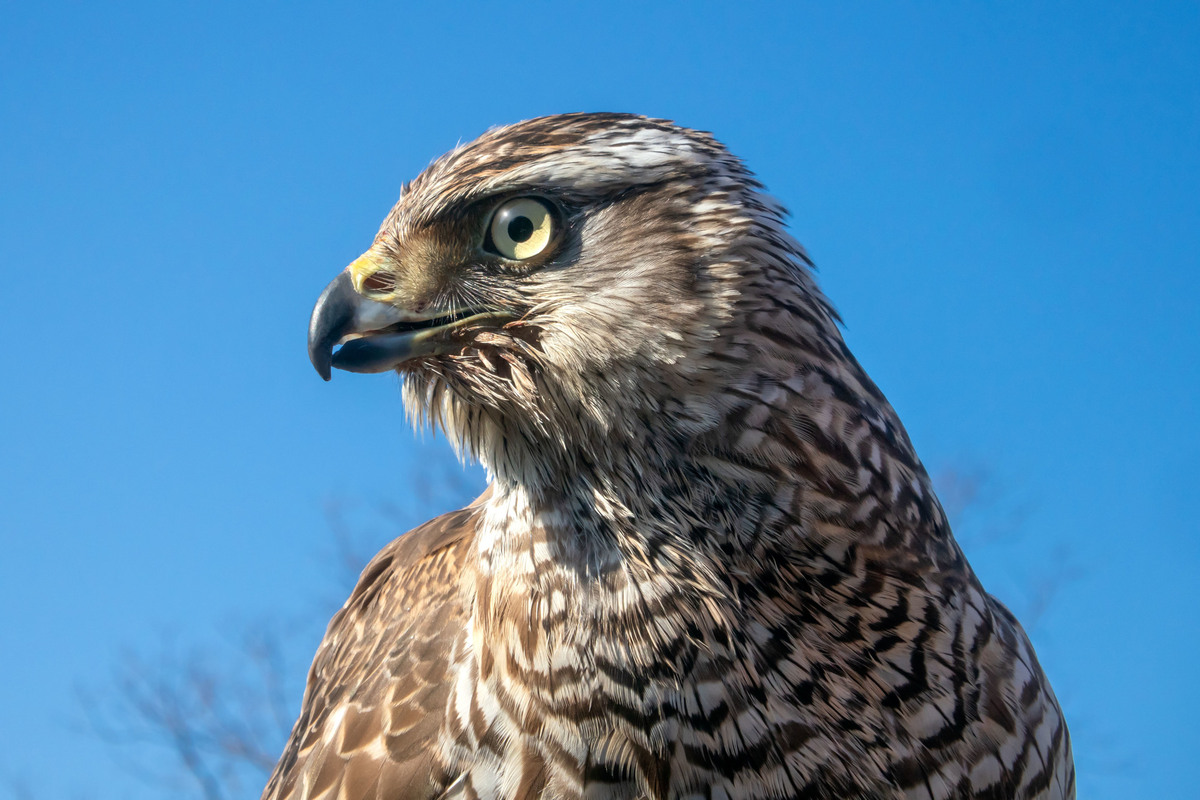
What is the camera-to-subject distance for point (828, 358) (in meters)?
2.28

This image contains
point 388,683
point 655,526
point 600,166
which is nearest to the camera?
point 655,526

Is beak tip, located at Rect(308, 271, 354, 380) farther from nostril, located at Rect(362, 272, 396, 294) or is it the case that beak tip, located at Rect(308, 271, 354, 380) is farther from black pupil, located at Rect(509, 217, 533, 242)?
black pupil, located at Rect(509, 217, 533, 242)

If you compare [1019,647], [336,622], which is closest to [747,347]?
[1019,647]

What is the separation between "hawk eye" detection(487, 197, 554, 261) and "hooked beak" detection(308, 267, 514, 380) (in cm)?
17

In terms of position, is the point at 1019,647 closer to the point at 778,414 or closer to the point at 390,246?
the point at 778,414

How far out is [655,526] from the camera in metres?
2.11

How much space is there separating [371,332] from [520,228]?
44 cm

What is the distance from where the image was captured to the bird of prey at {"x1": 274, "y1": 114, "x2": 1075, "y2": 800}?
2.01 meters

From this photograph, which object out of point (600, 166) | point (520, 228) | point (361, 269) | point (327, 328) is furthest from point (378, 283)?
point (600, 166)

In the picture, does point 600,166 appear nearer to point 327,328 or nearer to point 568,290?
point 568,290

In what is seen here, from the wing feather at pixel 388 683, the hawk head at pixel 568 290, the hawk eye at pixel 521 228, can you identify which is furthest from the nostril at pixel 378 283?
the wing feather at pixel 388 683

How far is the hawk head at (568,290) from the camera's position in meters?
2.11

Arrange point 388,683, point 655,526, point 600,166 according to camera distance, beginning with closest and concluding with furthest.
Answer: point 655,526, point 600,166, point 388,683

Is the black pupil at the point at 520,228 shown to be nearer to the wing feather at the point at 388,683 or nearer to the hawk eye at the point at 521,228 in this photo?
the hawk eye at the point at 521,228
